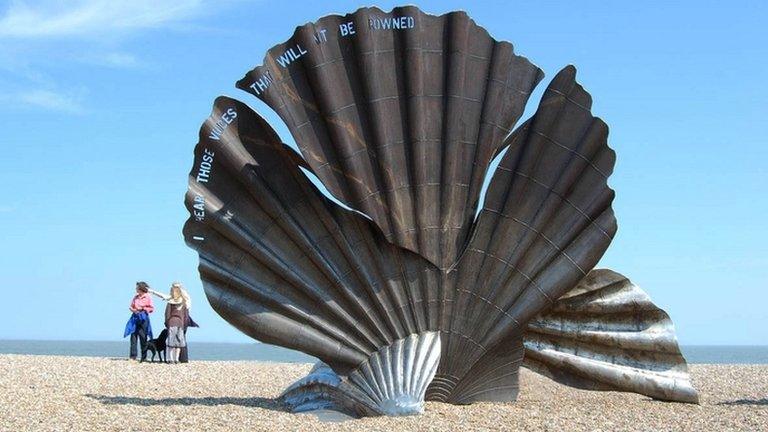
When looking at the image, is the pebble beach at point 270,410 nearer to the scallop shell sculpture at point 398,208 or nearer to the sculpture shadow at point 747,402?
the sculpture shadow at point 747,402

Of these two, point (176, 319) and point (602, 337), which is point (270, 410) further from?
point (176, 319)

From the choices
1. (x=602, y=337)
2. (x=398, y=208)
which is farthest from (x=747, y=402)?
(x=398, y=208)

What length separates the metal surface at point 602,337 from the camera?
10422mm

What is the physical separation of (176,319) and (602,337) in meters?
8.08

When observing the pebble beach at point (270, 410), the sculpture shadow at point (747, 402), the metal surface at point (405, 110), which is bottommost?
the pebble beach at point (270, 410)

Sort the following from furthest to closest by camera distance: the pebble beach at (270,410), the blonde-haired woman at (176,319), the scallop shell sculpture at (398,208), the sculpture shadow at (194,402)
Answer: the blonde-haired woman at (176,319), the sculpture shadow at (194,402), the scallop shell sculpture at (398,208), the pebble beach at (270,410)

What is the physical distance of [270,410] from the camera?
30.2 ft

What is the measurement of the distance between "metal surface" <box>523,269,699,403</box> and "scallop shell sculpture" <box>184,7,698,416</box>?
1.81 ft

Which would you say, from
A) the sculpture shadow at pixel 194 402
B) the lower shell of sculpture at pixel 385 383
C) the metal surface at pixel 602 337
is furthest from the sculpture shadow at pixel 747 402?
the sculpture shadow at pixel 194 402

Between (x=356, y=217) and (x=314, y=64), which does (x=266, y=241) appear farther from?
(x=314, y=64)

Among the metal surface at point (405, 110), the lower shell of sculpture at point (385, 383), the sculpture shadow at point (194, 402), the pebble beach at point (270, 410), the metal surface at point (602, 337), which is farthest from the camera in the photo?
the metal surface at point (602, 337)

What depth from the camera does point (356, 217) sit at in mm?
9312

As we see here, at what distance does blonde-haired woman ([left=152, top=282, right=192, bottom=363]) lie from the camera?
16.5m

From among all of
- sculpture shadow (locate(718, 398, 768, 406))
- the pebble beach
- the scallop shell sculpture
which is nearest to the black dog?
the pebble beach
